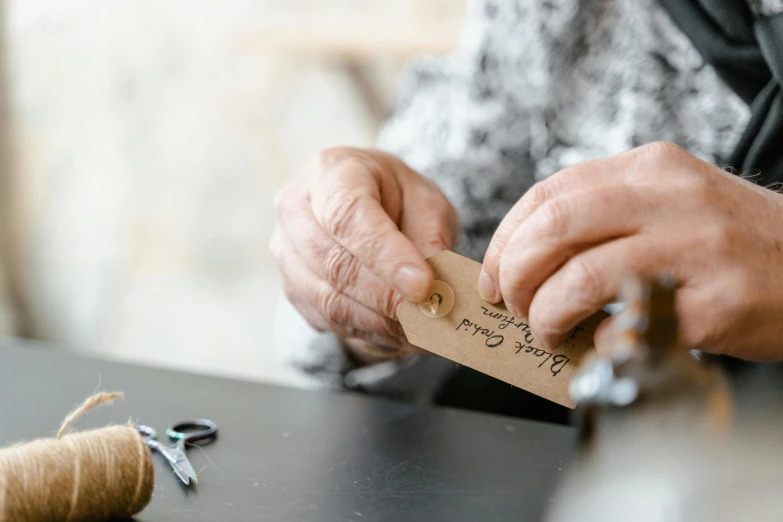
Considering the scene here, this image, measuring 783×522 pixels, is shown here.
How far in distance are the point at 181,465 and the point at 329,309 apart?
20 cm

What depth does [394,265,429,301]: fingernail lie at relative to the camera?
1.77 feet

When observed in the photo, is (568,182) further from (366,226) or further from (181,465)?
(181,465)

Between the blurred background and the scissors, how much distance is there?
1.25 meters

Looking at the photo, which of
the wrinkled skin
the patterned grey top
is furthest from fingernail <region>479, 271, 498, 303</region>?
the patterned grey top

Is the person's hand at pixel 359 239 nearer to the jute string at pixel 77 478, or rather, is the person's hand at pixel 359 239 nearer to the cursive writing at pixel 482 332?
the cursive writing at pixel 482 332

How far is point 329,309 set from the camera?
26.4 inches

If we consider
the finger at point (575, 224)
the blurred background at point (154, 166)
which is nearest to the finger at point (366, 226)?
the finger at point (575, 224)

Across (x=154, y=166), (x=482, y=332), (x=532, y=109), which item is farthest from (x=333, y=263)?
(x=154, y=166)

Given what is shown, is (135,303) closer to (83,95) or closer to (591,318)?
(83,95)

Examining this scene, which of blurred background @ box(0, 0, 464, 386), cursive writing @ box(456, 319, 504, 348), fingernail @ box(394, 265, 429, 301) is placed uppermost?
fingernail @ box(394, 265, 429, 301)

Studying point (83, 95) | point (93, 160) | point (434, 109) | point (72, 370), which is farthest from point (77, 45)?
point (72, 370)

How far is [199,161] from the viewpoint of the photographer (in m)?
1.96

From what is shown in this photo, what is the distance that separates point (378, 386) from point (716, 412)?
0.58m

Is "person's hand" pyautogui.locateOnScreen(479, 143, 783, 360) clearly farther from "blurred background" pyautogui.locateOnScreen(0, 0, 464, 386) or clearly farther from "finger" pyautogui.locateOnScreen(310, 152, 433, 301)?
"blurred background" pyautogui.locateOnScreen(0, 0, 464, 386)
